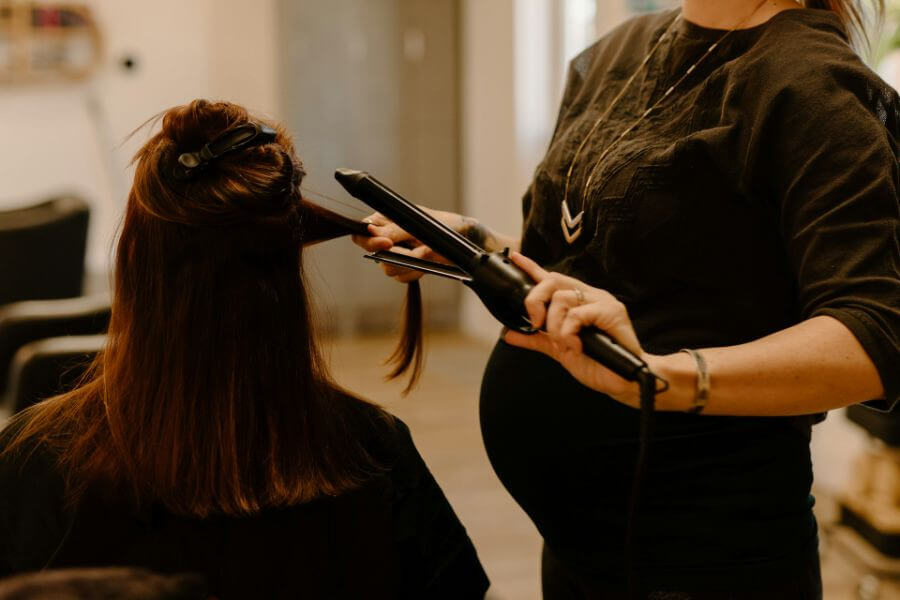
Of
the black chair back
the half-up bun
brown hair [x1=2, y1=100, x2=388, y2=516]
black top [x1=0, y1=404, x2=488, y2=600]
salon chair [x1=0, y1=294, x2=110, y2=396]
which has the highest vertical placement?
the half-up bun

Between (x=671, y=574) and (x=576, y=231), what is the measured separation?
381mm

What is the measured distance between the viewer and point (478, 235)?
125 centimetres

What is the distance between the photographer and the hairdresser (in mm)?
799

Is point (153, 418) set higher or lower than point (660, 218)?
lower

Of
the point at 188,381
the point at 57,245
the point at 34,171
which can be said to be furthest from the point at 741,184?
the point at 34,171

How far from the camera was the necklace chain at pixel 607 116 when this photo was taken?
1.02 meters

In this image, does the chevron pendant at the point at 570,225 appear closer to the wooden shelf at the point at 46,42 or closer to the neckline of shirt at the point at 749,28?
the neckline of shirt at the point at 749,28

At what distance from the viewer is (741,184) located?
0.91 metres

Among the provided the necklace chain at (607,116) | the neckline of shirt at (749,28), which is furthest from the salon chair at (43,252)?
the neckline of shirt at (749,28)

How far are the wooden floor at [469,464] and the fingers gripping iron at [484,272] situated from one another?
320mm

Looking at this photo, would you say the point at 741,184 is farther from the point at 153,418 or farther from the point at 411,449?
the point at 153,418

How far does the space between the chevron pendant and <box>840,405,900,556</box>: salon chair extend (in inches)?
65.7

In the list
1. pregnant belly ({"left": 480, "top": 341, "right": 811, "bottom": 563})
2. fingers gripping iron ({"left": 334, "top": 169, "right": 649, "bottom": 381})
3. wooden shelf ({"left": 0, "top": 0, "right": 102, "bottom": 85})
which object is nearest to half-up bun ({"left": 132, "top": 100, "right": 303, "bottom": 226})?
fingers gripping iron ({"left": 334, "top": 169, "right": 649, "bottom": 381})

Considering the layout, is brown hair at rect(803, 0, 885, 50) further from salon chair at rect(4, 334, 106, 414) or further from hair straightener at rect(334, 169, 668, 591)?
salon chair at rect(4, 334, 106, 414)
